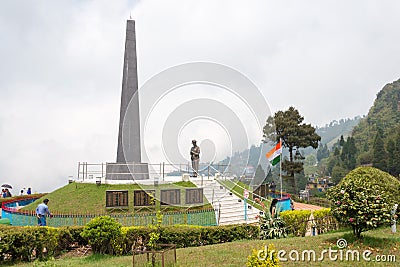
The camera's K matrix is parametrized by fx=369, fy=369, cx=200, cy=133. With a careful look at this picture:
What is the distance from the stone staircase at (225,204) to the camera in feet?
50.2

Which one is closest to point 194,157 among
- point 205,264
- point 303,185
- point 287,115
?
point 205,264

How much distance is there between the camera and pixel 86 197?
661 inches

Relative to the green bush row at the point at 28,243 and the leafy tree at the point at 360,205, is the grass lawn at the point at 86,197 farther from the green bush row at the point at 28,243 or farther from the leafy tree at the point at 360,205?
the leafy tree at the point at 360,205

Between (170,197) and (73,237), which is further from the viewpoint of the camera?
(170,197)

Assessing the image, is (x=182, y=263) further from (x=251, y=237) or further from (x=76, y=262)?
(x=251, y=237)

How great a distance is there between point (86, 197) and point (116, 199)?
2.27 m

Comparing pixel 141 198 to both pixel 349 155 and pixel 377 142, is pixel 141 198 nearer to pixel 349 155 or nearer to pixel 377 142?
pixel 377 142

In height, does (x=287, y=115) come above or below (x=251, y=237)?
above

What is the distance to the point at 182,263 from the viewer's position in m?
7.42

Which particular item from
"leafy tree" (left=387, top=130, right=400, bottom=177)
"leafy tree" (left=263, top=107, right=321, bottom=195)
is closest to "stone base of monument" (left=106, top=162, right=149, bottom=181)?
"leafy tree" (left=263, top=107, right=321, bottom=195)

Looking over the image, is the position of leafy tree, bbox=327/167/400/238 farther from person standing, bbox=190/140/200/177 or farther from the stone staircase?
person standing, bbox=190/140/200/177

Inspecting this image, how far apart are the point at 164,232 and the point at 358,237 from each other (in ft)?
15.9

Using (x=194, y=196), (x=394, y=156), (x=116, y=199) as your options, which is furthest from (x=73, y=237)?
(x=394, y=156)

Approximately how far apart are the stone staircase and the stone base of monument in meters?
2.66
